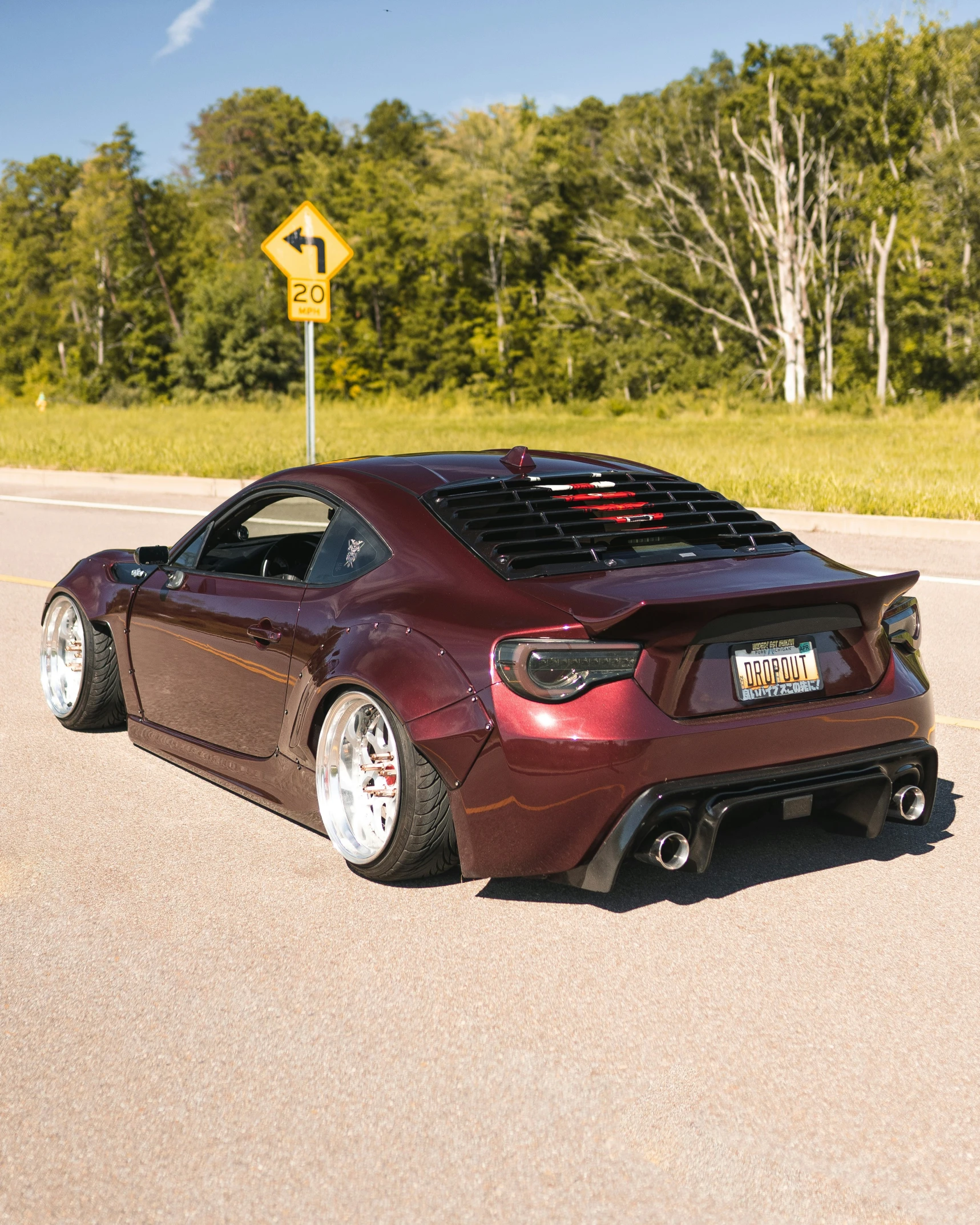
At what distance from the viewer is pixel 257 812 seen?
5352mm

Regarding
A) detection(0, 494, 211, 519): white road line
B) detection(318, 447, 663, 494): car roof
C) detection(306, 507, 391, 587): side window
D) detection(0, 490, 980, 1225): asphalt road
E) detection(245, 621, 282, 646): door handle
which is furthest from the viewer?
detection(0, 494, 211, 519): white road line

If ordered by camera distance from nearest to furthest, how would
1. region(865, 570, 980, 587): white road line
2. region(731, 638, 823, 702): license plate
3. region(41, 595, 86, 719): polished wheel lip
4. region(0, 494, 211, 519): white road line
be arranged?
1. region(731, 638, 823, 702): license plate
2. region(41, 595, 86, 719): polished wheel lip
3. region(865, 570, 980, 587): white road line
4. region(0, 494, 211, 519): white road line

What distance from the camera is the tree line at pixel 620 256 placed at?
1866 inches

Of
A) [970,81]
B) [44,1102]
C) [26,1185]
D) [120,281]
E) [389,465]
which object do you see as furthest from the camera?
[120,281]

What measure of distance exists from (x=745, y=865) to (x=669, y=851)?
783 millimetres

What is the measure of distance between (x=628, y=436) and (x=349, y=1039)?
104 feet

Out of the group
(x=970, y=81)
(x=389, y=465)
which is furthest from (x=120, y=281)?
(x=389, y=465)

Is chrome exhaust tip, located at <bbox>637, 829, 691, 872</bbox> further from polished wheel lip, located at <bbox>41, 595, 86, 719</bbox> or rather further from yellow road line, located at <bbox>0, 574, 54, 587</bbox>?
yellow road line, located at <bbox>0, 574, 54, 587</bbox>

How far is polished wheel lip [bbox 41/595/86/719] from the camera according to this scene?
6.40 m

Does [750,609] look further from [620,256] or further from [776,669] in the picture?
[620,256]

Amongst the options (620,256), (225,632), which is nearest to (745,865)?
(225,632)

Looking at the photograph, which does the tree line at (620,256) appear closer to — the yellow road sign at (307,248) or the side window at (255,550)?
the yellow road sign at (307,248)

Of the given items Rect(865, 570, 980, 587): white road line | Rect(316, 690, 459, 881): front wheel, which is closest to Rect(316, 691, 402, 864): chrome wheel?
Rect(316, 690, 459, 881): front wheel

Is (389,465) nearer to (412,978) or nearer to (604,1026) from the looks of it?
(412,978)
